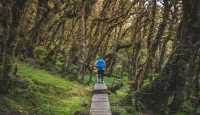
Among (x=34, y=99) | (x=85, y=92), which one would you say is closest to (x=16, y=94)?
(x=34, y=99)

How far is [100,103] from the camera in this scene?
19875mm

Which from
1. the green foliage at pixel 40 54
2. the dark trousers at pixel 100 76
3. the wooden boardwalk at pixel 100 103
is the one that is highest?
the green foliage at pixel 40 54

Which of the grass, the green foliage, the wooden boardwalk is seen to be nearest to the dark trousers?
the grass

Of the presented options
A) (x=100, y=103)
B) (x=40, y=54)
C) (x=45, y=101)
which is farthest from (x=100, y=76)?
(x=45, y=101)

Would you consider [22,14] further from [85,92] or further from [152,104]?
[85,92]

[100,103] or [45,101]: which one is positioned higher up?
[45,101]

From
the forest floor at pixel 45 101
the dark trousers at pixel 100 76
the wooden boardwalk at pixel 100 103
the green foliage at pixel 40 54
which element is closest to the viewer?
the forest floor at pixel 45 101

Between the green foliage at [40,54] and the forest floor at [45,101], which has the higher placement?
the green foliage at [40,54]

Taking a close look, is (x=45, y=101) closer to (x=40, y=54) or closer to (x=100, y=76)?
(x=100, y=76)

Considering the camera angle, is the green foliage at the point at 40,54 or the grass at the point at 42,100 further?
the green foliage at the point at 40,54

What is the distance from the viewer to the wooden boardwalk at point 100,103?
17438 mm

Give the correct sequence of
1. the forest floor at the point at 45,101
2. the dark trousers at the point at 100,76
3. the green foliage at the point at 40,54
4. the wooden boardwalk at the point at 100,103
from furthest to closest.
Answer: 1. the green foliage at the point at 40,54
2. the dark trousers at the point at 100,76
3. the wooden boardwalk at the point at 100,103
4. the forest floor at the point at 45,101

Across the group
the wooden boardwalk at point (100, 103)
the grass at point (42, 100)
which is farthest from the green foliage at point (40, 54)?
the wooden boardwalk at point (100, 103)

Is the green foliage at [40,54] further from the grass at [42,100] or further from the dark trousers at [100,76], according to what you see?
the grass at [42,100]
